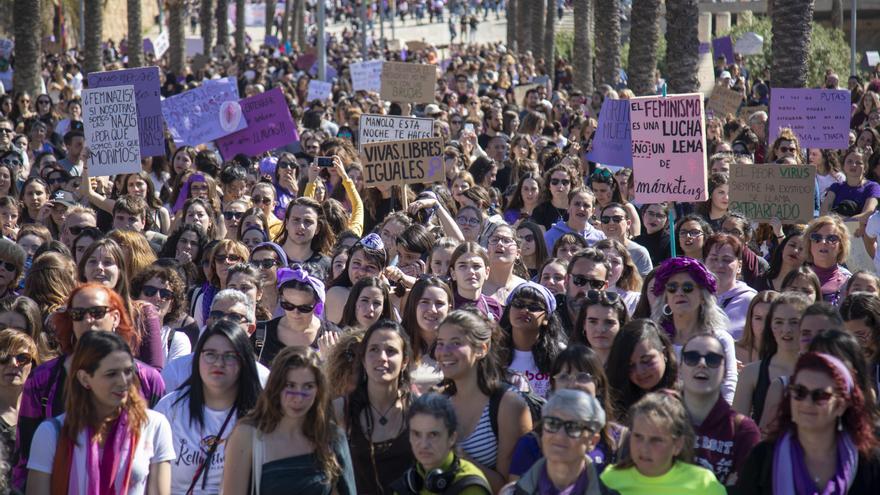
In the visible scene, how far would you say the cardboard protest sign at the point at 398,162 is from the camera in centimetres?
1127

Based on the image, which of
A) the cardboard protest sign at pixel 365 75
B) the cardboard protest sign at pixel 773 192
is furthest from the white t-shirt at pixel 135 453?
the cardboard protest sign at pixel 365 75

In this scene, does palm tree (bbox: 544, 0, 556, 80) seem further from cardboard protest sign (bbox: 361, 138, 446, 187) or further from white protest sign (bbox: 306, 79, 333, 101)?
cardboard protest sign (bbox: 361, 138, 446, 187)

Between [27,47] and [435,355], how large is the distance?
18.9m

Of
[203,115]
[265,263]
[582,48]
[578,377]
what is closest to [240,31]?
[582,48]

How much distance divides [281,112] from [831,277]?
7.97m

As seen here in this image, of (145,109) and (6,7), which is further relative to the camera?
(6,7)

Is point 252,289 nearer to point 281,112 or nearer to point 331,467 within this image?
point 331,467

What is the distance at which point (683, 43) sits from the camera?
1777 centimetres

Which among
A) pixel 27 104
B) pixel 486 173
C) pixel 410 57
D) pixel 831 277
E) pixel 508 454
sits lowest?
pixel 508 454

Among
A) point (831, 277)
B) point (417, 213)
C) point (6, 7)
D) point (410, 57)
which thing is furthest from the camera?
point (6, 7)

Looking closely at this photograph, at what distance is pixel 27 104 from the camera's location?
1955 centimetres

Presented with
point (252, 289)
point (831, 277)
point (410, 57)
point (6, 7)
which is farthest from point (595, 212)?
point (6, 7)

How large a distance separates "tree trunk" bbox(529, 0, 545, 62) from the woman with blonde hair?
30.6 metres

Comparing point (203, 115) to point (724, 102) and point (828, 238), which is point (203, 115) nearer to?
point (724, 102)
